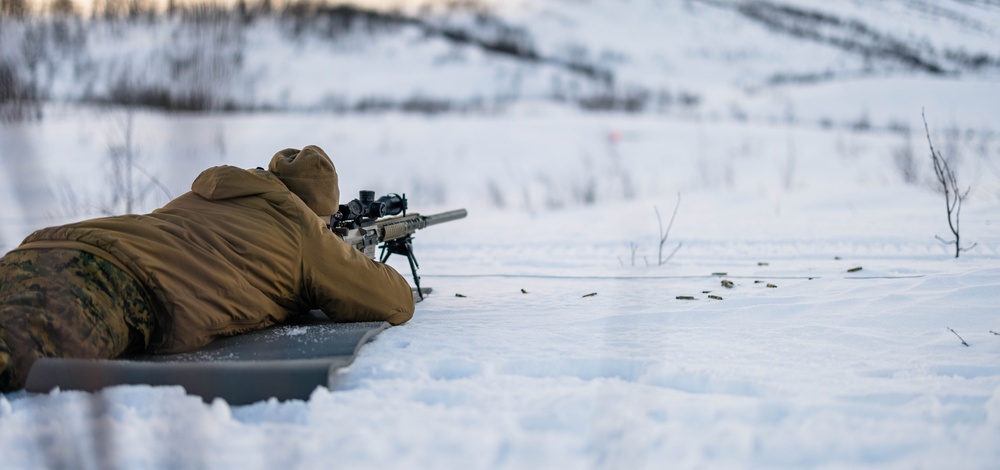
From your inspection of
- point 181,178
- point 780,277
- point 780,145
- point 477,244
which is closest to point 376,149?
point 181,178

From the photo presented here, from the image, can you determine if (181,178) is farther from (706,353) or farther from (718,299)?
(706,353)

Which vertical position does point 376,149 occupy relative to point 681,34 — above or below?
below

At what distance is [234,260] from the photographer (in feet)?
9.19

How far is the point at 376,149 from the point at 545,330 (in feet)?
41.4

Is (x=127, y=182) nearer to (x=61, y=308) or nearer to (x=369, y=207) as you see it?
(x=369, y=207)

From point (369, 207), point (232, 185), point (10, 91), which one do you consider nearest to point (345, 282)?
point (232, 185)

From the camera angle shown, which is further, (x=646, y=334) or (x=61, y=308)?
(x=646, y=334)

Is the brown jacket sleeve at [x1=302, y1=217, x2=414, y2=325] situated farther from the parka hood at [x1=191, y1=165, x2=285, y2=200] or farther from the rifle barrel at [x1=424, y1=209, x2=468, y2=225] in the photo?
the rifle barrel at [x1=424, y1=209, x2=468, y2=225]

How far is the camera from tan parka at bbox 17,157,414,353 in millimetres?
2607

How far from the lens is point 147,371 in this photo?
2.37 meters

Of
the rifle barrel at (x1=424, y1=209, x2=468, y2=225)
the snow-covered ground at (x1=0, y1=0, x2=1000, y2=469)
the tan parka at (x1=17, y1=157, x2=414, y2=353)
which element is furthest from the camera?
the rifle barrel at (x1=424, y1=209, x2=468, y2=225)

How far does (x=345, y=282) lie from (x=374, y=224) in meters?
0.83

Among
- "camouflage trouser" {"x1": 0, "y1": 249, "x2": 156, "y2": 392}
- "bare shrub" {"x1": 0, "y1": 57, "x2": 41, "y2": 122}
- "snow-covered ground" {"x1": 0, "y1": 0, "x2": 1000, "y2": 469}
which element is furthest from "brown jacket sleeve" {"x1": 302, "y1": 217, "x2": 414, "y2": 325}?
"bare shrub" {"x1": 0, "y1": 57, "x2": 41, "y2": 122}

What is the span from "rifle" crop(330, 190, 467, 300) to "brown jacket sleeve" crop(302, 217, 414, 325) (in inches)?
18.6
